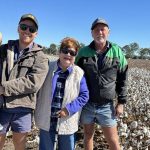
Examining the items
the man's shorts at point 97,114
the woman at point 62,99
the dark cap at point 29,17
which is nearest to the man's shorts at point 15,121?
the woman at point 62,99

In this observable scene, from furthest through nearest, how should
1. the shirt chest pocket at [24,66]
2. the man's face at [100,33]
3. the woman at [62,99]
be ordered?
the man's face at [100,33]
the woman at [62,99]
the shirt chest pocket at [24,66]

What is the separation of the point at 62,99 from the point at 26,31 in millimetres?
935

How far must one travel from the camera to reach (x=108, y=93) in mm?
5410

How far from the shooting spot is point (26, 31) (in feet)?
15.8

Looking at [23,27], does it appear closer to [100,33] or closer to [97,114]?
[100,33]

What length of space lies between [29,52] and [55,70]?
0.40 metres

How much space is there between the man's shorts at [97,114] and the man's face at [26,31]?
1.29 m

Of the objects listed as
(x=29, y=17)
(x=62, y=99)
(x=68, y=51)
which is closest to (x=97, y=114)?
(x=62, y=99)

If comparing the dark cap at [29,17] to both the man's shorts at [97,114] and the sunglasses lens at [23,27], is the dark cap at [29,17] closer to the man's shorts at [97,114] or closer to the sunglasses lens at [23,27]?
the sunglasses lens at [23,27]

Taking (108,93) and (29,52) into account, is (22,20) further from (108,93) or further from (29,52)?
(108,93)

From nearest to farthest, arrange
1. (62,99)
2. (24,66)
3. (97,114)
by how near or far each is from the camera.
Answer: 1. (24,66)
2. (62,99)
3. (97,114)

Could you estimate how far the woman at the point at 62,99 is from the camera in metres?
4.93

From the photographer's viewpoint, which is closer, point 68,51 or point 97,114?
point 68,51

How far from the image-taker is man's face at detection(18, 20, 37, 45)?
190 inches
